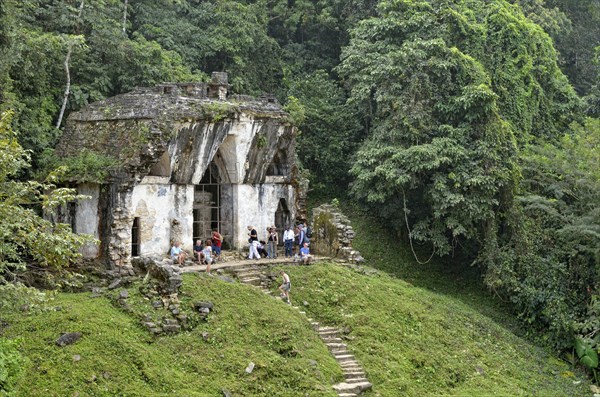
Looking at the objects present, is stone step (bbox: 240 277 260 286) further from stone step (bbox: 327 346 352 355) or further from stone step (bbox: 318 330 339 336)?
stone step (bbox: 327 346 352 355)

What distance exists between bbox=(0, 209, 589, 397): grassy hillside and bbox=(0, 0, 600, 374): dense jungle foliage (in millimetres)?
3308

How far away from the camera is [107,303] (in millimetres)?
23672

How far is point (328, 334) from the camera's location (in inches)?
1030

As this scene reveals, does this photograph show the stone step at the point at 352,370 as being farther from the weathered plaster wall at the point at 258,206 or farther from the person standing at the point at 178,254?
the weathered plaster wall at the point at 258,206

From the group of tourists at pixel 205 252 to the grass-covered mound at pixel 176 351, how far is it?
7.95 feet

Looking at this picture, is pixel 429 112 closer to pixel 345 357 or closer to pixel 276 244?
pixel 276 244

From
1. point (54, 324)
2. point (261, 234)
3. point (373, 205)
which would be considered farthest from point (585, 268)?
point (54, 324)

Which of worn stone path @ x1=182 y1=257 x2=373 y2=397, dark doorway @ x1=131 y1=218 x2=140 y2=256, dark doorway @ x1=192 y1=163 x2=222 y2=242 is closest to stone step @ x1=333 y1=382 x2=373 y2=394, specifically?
worn stone path @ x1=182 y1=257 x2=373 y2=397

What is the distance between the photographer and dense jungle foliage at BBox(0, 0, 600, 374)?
32.8 m

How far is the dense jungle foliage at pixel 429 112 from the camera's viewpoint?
3275 cm

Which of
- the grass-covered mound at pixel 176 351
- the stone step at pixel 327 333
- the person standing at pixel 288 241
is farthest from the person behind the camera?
the person standing at pixel 288 241

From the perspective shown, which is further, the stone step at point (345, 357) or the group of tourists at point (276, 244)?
the group of tourists at point (276, 244)

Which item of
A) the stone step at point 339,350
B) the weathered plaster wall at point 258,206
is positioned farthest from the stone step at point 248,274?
the stone step at point 339,350

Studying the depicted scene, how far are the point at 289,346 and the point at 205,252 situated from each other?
6.11m
